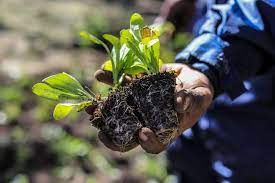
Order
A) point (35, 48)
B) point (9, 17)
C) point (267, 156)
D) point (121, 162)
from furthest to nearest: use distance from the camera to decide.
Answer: point (9, 17) < point (35, 48) < point (121, 162) < point (267, 156)

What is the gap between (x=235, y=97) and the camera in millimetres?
1511

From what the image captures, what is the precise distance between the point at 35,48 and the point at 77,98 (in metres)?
2.27

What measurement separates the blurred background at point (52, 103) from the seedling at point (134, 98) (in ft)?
2.63

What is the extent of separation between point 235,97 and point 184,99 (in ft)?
0.84

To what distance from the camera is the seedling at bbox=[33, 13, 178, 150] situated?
1380 millimetres

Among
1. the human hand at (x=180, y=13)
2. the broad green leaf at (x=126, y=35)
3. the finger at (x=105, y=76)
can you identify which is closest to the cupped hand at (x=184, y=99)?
the finger at (x=105, y=76)

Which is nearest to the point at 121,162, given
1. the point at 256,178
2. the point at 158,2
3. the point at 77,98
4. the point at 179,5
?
the point at 179,5

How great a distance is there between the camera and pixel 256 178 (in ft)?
5.71

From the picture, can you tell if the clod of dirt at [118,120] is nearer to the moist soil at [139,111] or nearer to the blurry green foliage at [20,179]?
the moist soil at [139,111]

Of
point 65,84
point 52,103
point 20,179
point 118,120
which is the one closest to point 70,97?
point 65,84

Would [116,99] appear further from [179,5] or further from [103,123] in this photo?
[179,5]

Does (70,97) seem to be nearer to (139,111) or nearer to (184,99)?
(139,111)

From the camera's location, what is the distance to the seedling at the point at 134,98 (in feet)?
4.53

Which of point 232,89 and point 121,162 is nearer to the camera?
point 232,89
